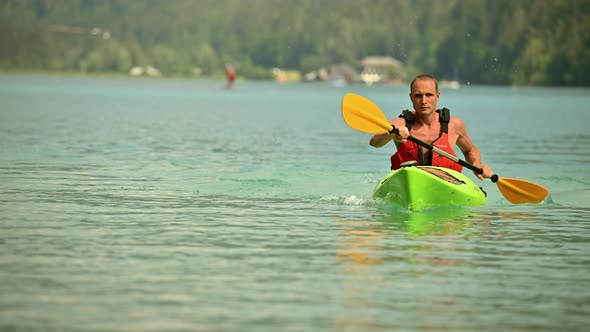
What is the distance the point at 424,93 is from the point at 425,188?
4.21 feet

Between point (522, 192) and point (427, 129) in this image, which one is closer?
point (427, 129)

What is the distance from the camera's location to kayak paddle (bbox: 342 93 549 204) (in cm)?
1562

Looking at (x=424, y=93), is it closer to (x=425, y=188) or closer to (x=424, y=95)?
(x=424, y=95)

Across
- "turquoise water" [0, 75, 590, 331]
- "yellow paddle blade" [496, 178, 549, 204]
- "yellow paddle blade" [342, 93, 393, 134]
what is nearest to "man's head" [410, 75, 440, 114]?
"yellow paddle blade" [342, 93, 393, 134]

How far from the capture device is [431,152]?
53.7ft

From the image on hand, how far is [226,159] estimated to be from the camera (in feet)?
89.8

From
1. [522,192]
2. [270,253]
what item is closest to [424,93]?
[522,192]

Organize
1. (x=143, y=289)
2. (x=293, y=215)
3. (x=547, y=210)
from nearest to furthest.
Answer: (x=143, y=289)
(x=293, y=215)
(x=547, y=210)

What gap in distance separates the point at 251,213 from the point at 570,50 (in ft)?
486

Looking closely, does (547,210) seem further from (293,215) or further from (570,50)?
(570,50)

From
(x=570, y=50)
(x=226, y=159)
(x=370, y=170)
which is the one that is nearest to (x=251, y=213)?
(x=370, y=170)

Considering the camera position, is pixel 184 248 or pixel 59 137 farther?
pixel 59 137

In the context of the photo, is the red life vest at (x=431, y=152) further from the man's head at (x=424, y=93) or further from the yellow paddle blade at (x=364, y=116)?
the yellow paddle blade at (x=364, y=116)

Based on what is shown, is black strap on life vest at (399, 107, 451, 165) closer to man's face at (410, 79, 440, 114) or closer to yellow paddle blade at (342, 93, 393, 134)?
man's face at (410, 79, 440, 114)
